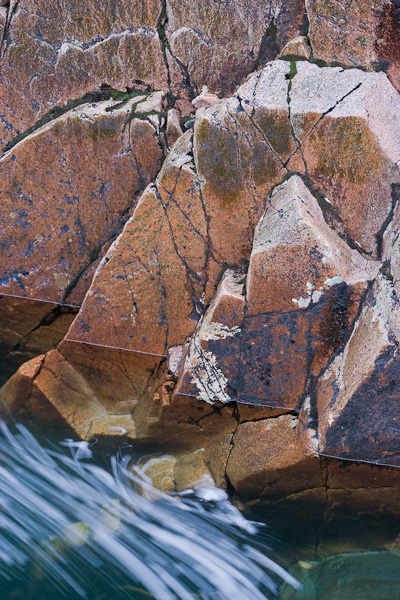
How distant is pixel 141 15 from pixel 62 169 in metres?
1.20

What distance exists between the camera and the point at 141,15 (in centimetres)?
415

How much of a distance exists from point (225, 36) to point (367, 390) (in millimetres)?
2578

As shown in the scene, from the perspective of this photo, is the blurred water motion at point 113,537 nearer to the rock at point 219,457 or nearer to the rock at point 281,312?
the rock at point 219,457

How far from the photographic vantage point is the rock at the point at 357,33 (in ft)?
11.3

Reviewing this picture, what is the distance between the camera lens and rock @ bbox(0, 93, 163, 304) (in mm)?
4144

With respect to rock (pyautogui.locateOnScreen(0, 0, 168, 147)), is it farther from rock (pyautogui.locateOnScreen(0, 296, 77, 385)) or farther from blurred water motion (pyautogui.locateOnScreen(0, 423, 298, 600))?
blurred water motion (pyautogui.locateOnScreen(0, 423, 298, 600))

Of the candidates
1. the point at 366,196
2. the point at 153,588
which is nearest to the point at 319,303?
the point at 366,196

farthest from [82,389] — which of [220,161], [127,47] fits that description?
[127,47]

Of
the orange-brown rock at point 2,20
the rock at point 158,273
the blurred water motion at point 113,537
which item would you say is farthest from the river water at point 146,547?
the orange-brown rock at point 2,20

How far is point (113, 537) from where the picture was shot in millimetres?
2830

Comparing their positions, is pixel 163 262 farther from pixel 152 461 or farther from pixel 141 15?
pixel 141 15

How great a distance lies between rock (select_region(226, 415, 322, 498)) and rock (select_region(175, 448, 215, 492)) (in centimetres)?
12

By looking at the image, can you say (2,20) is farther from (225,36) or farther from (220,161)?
(220,161)

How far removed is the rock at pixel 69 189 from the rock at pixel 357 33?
47.0 inches
